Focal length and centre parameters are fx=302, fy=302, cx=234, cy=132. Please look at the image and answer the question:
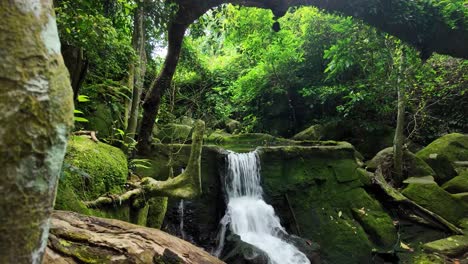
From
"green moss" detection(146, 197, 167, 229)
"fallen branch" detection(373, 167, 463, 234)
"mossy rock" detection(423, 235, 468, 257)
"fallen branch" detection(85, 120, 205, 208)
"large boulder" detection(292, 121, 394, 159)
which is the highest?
"large boulder" detection(292, 121, 394, 159)

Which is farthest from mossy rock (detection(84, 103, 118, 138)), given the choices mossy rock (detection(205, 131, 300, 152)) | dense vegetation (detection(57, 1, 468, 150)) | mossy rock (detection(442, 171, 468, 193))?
mossy rock (detection(442, 171, 468, 193))

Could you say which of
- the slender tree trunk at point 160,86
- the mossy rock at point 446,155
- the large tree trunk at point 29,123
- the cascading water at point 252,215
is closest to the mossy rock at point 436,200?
the mossy rock at point 446,155

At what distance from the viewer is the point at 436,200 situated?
26.7 ft

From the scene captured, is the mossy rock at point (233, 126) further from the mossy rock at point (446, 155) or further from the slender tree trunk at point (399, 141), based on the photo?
the mossy rock at point (446, 155)

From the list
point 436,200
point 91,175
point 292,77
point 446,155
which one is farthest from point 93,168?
point 446,155

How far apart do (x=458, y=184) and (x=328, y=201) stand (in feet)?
A: 13.7

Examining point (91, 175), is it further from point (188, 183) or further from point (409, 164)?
point (409, 164)

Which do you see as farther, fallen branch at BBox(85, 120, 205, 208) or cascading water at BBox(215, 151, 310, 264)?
cascading water at BBox(215, 151, 310, 264)

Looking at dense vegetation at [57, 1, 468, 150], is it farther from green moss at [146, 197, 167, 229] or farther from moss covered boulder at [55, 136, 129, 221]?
green moss at [146, 197, 167, 229]

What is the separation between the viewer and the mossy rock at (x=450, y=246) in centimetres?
631

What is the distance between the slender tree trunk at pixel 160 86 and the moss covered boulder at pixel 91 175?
1717 mm

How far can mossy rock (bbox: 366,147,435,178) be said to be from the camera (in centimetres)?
950

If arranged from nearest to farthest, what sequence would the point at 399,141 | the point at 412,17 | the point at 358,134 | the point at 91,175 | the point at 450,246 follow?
the point at 91,175 → the point at 412,17 → the point at 450,246 → the point at 399,141 → the point at 358,134

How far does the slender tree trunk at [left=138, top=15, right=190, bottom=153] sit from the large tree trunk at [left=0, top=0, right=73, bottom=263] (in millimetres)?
4491
